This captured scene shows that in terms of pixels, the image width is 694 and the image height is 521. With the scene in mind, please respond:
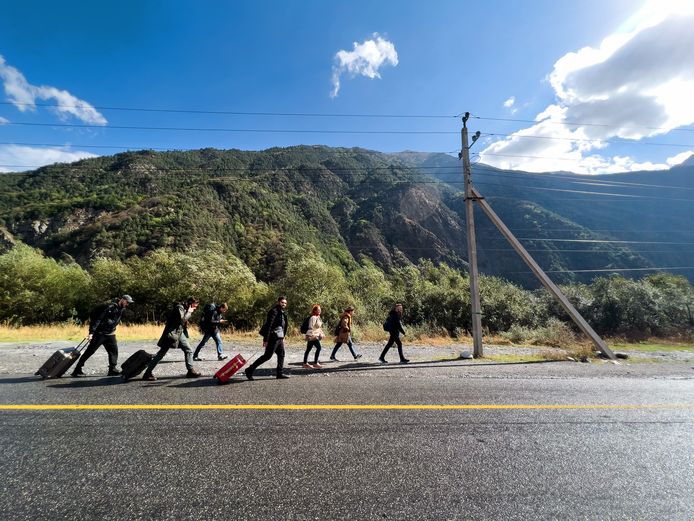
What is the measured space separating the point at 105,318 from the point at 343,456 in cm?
657

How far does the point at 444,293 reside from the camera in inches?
1008

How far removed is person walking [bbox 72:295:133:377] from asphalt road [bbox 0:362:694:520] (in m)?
1.04

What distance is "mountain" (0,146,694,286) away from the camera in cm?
7331

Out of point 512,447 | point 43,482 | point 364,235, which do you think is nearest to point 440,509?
point 512,447

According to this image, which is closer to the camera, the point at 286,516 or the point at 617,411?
the point at 286,516

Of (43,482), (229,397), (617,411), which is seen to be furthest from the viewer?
(229,397)

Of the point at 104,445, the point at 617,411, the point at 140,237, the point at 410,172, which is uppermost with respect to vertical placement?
the point at 410,172

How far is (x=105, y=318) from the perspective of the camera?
22.9 ft

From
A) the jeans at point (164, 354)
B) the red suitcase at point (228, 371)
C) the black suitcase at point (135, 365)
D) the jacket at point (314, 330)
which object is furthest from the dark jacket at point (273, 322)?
the black suitcase at point (135, 365)

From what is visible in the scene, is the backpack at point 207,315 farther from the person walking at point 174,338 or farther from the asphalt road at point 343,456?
the asphalt road at point 343,456

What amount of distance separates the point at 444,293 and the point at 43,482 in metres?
25.2

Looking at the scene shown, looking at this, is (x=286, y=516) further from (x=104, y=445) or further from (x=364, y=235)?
(x=364, y=235)

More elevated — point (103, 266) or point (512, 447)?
point (103, 266)

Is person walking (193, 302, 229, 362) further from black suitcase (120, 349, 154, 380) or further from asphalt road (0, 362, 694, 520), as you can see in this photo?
asphalt road (0, 362, 694, 520)
